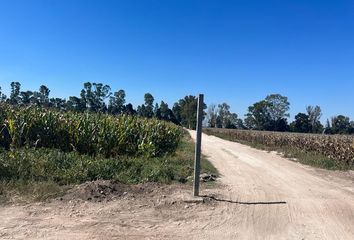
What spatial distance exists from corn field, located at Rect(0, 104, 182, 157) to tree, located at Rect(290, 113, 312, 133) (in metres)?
88.5

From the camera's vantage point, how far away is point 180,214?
7027 mm

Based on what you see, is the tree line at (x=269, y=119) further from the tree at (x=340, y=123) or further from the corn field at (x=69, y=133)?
the corn field at (x=69, y=133)

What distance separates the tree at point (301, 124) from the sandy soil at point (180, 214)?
303 ft

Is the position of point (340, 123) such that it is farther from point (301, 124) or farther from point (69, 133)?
point (69, 133)

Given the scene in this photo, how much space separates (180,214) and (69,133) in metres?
8.78

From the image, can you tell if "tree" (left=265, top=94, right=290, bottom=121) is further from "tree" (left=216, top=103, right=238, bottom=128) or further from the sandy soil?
the sandy soil

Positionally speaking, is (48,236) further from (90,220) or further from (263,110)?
(263,110)

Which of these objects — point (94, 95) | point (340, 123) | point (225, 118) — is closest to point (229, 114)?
point (225, 118)

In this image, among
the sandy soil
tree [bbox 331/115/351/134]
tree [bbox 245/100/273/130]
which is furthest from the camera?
tree [bbox 245/100/273/130]

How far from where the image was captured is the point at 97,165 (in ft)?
34.0

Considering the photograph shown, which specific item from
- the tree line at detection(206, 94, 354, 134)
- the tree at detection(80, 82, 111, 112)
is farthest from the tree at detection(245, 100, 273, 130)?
the tree at detection(80, 82, 111, 112)

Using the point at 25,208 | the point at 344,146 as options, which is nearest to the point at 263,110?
the point at 344,146

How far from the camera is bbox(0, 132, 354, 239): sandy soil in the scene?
5898 millimetres

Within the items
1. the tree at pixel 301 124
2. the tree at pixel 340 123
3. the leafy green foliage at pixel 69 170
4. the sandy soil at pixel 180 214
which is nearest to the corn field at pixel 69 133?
the leafy green foliage at pixel 69 170
